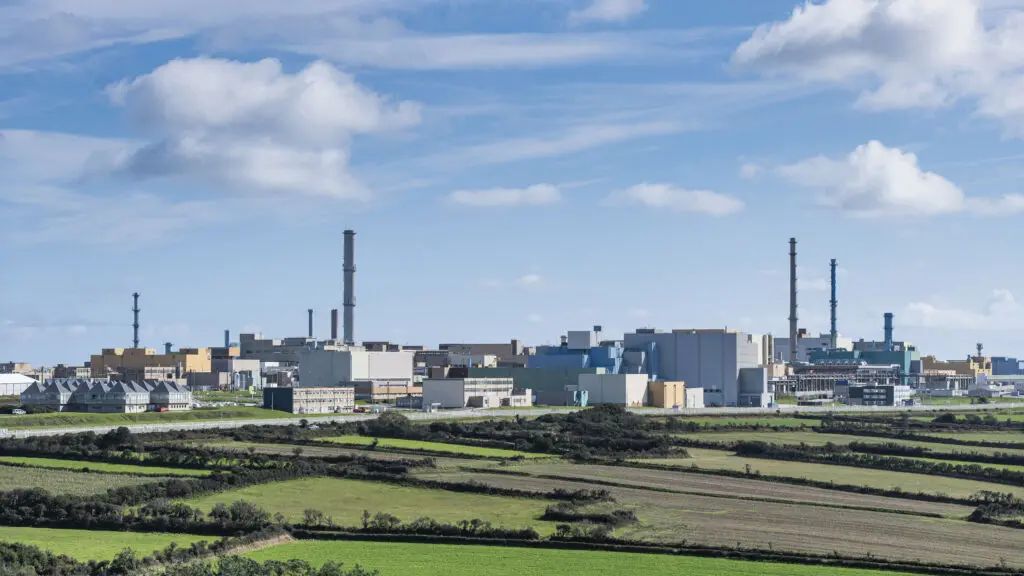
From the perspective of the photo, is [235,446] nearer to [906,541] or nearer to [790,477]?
[790,477]

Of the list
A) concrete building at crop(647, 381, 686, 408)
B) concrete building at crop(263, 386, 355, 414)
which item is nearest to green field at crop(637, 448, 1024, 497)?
concrete building at crop(263, 386, 355, 414)

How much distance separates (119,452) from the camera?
85.1 meters

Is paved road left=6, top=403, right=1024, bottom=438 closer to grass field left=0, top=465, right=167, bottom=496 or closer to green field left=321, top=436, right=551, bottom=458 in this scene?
green field left=321, top=436, right=551, bottom=458

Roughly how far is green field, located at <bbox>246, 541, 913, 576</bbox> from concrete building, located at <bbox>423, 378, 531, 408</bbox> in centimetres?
8991

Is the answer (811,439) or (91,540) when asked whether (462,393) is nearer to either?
(811,439)

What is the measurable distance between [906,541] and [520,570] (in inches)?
669

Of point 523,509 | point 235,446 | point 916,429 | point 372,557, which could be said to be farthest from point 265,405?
point 372,557

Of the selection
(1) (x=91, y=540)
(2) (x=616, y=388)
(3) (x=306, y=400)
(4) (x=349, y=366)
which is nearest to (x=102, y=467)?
(1) (x=91, y=540)

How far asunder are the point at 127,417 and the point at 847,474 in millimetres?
67045

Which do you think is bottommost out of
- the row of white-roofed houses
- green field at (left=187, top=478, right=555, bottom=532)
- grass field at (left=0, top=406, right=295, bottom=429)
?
green field at (left=187, top=478, right=555, bottom=532)

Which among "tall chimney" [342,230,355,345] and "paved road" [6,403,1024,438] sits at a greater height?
"tall chimney" [342,230,355,345]

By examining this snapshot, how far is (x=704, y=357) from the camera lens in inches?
6432

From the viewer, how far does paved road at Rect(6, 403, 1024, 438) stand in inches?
3976

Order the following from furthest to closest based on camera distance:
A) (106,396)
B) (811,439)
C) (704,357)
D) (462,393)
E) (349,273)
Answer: (349,273), (704,357), (462,393), (106,396), (811,439)
